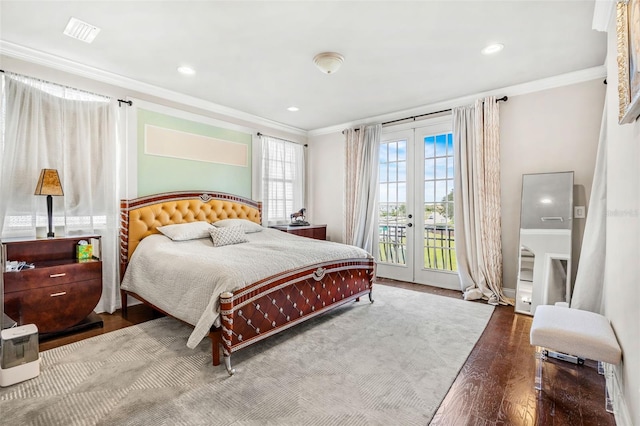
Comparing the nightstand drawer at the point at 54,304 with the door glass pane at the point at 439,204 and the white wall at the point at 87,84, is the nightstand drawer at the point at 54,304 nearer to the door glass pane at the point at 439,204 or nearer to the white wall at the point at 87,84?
the white wall at the point at 87,84

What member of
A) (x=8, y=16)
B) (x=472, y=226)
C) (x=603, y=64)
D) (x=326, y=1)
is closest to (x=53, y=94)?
(x=8, y=16)

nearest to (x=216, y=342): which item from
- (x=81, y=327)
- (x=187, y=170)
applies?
(x=81, y=327)

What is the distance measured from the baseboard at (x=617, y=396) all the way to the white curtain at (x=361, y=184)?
336 cm

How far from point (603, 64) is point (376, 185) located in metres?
2.96

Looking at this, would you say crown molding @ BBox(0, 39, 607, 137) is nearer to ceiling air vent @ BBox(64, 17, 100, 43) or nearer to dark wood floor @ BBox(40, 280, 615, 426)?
ceiling air vent @ BBox(64, 17, 100, 43)

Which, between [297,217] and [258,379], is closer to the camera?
[258,379]

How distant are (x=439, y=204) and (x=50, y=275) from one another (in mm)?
4590

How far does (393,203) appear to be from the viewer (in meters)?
5.03

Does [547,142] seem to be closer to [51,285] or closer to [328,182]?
[328,182]

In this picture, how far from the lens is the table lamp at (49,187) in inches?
111

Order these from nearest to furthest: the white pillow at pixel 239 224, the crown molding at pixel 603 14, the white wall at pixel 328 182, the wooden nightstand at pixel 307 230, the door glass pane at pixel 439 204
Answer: the crown molding at pixel 603 14, the white pillow at pixel 239 224, the door glass pane at pixel 439 204, the wooden nightstand at pixel 307 230, the white wall at pixel 328 182

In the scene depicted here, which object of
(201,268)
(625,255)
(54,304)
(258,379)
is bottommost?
(258,379)

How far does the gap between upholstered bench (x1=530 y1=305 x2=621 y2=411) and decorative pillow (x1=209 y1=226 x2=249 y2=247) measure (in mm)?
2929

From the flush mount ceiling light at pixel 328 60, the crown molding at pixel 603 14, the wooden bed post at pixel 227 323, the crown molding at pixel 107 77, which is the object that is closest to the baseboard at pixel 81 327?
the wooden bed post at pixel 227 323
